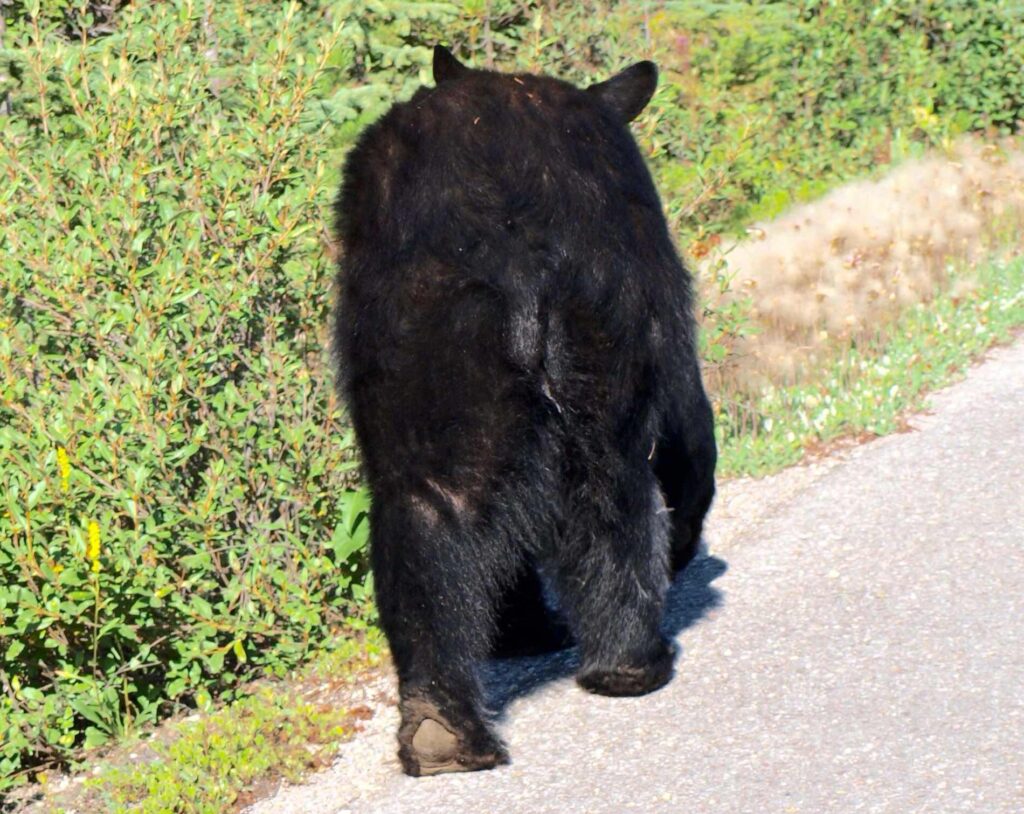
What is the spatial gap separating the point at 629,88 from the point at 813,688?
195 centimetres

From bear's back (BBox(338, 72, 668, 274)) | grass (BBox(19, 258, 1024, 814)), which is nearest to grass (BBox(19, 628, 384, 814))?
grass (BBox(19, 258, 1024, 814))

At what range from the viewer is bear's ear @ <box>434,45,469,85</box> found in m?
4.96

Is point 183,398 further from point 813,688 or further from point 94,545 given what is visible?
point 813,688

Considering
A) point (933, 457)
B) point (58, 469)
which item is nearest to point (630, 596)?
point (58, 469)

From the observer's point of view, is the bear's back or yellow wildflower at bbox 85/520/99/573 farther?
yellow wildflower at bbox 85/520/99/573

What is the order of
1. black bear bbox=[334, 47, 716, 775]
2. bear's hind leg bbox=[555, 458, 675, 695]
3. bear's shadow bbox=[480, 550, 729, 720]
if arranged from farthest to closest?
bear's shadow bbox=[480, 550, 729, 720] < bear's hind leg bbox=[555, 458, 675, 695] < black bear bbox=[334, 47, 716, 775]

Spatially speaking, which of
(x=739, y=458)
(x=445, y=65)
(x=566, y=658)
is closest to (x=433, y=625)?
(x=566, y=658)

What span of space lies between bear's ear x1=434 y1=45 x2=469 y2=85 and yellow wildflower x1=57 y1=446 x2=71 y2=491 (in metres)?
1.71

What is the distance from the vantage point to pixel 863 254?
32.7 ft

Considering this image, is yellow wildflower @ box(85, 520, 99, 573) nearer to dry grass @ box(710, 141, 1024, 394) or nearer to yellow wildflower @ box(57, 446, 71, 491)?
yellow wildflower @ box(57, 446, 71, 491)

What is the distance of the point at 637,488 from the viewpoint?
→ 4.43 metres

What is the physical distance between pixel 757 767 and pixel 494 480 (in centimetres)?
105

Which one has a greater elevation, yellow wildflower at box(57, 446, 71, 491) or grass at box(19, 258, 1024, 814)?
yellow wildflower at box(57, 446, 71, 491)

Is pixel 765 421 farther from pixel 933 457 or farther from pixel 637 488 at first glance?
pixel 637 488
